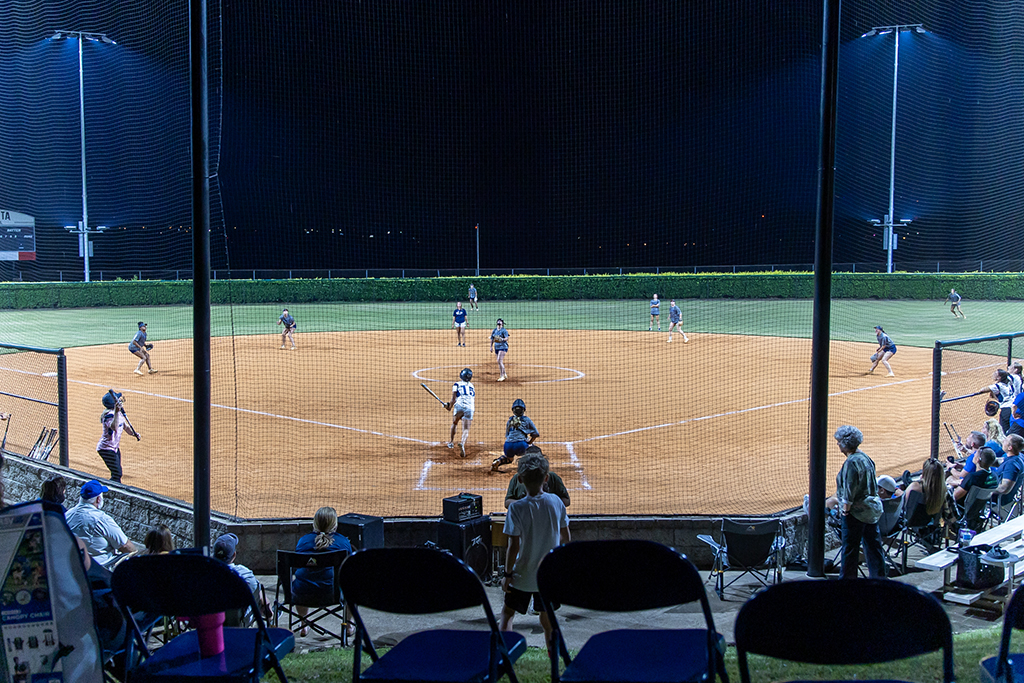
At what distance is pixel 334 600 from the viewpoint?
22.2ft

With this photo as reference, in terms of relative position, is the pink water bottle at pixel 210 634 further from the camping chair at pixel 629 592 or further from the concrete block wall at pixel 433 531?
the concrete block wall at pixel 433 531

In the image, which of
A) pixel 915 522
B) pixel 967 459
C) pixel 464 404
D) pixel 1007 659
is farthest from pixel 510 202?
pixel 1007 659

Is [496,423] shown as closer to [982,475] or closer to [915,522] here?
[915,522]

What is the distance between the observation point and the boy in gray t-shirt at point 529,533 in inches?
225

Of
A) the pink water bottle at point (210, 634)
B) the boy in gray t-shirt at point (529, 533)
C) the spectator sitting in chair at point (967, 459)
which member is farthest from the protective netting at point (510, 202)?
the pink water bottle at point (210, 634)

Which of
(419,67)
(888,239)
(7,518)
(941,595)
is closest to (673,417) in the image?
(941,595)

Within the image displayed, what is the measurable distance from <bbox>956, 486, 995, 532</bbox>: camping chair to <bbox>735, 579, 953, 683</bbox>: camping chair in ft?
22.8

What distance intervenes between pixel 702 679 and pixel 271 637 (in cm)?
218

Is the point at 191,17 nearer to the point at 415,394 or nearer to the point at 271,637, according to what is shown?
the point at 271,637

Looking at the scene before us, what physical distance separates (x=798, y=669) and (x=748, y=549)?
3.11 m

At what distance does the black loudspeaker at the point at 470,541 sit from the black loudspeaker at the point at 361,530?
2.03 ft

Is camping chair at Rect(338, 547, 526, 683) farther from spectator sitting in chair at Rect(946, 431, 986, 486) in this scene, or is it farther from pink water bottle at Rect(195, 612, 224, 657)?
spectator sitting in chair at Rect(946, 431, 986, 486)

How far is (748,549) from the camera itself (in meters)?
7.97

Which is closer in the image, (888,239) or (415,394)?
(415,394)
